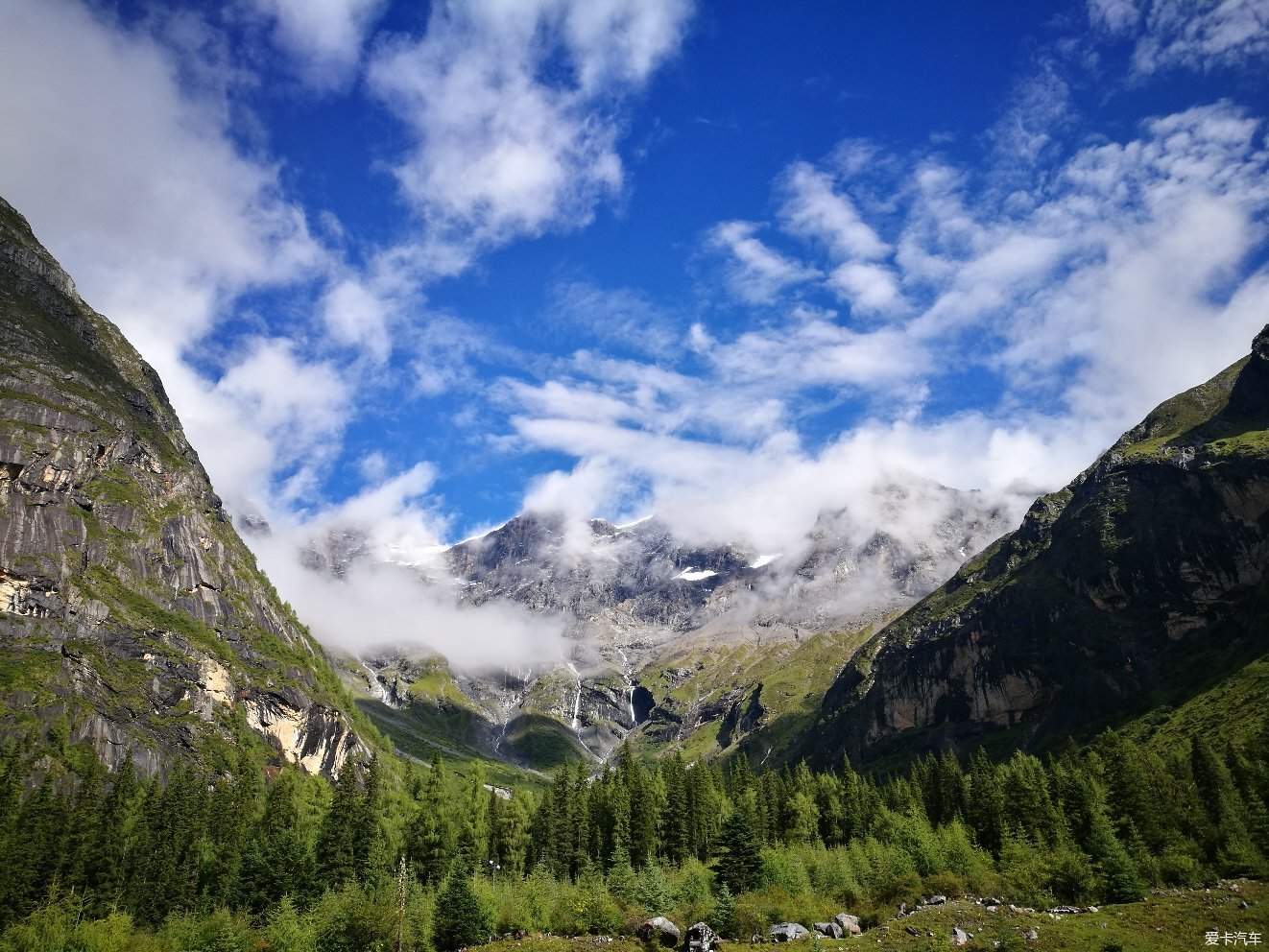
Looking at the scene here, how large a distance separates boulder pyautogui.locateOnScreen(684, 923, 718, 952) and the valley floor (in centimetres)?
163

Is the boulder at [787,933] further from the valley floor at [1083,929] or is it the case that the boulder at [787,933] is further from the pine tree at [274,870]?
the pine tree at [274,870]

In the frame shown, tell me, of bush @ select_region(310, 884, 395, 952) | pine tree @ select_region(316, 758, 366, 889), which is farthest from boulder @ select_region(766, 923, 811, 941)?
pine tree @ select_region(316, 758, 366, 889)

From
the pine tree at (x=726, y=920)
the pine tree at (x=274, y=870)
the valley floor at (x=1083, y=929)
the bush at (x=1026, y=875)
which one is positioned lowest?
the valley floor at (x=1083, y=929)

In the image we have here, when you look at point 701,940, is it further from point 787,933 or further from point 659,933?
point 787,933

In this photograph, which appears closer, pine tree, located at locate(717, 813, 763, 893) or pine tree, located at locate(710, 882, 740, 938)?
pine tree, located at locate(710, 882, 740, 938)

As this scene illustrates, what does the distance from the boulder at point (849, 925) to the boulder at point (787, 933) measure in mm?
2705

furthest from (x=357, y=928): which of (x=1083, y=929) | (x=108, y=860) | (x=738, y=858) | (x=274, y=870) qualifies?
(x=108, y=860)

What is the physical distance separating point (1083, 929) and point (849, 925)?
1603 centimetres

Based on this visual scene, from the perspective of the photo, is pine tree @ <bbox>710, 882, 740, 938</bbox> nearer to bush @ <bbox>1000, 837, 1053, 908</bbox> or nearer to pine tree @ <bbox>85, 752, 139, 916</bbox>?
bush @ <bbox>1000, 837, 1053, 908</bbox>

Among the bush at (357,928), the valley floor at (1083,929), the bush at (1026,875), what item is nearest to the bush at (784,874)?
the valley floor at (1083,929)

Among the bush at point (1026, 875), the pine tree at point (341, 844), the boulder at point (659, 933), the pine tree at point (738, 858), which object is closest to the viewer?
the boulder at point (659, 933)

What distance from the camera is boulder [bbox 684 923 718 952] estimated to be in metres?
50.3

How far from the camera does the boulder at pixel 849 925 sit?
185 ft

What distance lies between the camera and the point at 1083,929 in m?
48.6
